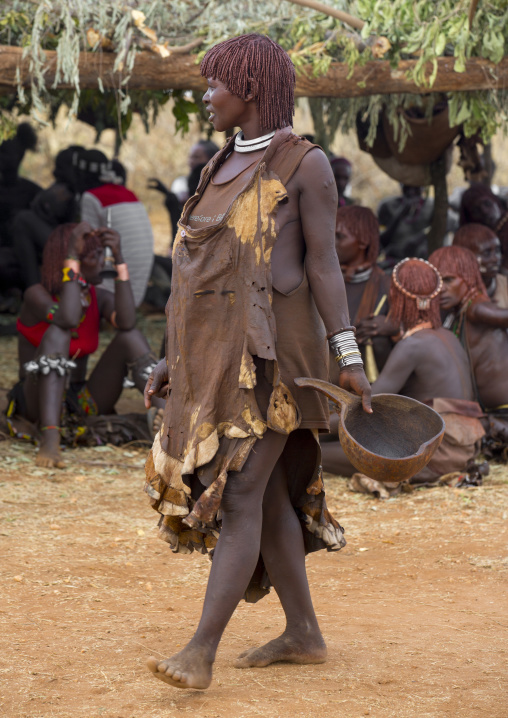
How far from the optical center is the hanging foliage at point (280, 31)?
5.27 m

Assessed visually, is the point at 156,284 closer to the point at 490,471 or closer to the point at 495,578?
the point at 490,471

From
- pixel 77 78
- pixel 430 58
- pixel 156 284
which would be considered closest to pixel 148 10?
pixel 77 78

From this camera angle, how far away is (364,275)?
6199mm

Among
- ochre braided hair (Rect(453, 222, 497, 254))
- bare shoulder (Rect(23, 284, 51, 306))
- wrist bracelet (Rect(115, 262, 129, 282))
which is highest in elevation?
ochre braided hair (Rect(453, 222, 497, 254))

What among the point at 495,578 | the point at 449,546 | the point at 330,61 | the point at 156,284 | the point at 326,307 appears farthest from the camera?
the point at 156,284

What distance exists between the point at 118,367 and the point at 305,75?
221 cm

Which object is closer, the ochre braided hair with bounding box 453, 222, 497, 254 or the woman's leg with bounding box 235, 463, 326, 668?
the woman's leg with bounding box 235, 463, 326, 668

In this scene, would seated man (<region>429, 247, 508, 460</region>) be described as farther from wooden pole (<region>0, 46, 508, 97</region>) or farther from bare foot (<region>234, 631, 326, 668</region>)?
bare foot (<region>234, 631, 326, 668</region>)

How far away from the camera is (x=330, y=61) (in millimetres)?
5559

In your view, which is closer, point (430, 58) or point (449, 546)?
point (449, 546)

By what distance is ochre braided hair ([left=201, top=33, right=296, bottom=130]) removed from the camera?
103 inches

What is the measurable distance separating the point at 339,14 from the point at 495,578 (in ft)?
10.2

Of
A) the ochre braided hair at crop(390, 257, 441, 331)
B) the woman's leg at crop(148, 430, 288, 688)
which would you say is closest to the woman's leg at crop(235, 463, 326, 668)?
the woman's leg at crop(148, 430, 288, 688)

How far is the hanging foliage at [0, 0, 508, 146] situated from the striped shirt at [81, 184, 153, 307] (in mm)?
1821
